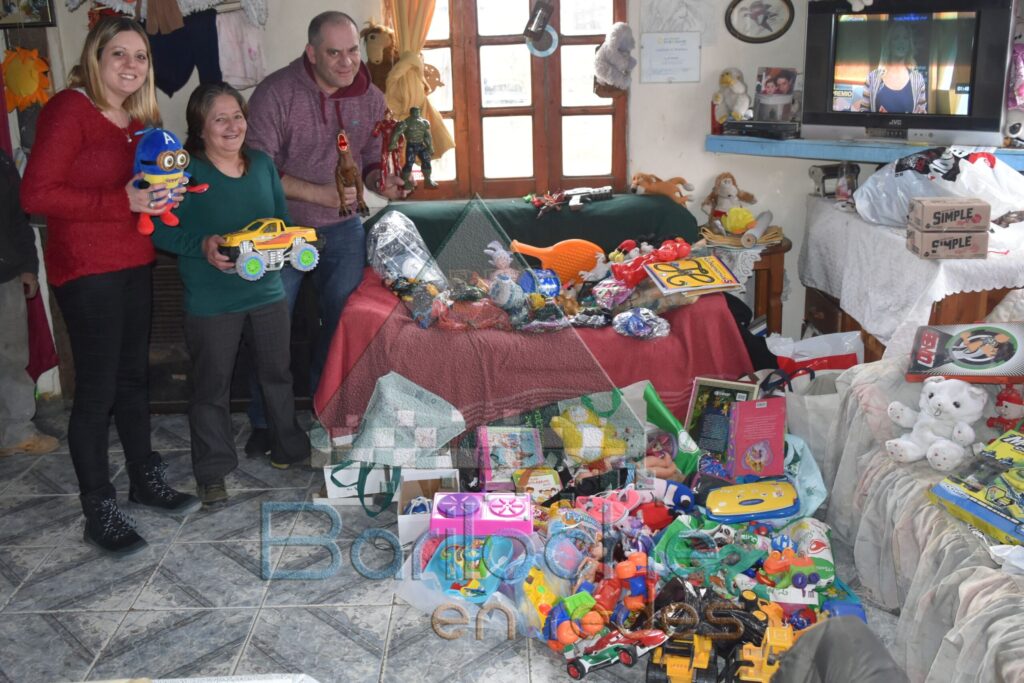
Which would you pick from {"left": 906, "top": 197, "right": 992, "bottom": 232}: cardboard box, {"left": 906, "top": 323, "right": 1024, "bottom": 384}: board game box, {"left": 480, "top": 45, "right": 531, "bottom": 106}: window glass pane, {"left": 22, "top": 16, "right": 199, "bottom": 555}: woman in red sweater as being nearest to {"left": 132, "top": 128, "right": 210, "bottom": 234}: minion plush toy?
{"left": 22, "top": 16, "right": 199, "bottom": 555}: woman in red sweater

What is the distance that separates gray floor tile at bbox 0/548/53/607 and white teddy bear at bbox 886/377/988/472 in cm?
247

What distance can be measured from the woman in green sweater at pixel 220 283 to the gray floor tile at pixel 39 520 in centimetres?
42

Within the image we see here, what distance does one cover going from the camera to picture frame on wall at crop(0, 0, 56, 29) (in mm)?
3939

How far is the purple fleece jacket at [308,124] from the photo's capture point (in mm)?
3305

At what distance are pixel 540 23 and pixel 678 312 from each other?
1.37 metres

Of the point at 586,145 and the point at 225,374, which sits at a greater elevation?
the point at 586,145

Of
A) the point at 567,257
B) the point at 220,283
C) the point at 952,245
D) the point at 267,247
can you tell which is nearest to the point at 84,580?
the point at 220,283

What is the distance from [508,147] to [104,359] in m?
2.04

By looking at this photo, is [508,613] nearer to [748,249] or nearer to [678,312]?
[678,312]

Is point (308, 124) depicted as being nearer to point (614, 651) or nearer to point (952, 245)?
point (614, 651)

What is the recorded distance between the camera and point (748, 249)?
390cm

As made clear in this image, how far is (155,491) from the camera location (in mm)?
3201

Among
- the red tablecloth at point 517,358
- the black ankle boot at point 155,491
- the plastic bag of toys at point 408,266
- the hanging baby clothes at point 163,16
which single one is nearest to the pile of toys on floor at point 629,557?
the red tablecloth at point 517,358

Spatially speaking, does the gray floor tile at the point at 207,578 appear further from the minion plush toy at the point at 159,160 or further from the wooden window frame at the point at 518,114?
the wooden window frame at the point at 518,114
